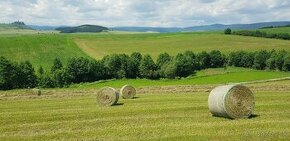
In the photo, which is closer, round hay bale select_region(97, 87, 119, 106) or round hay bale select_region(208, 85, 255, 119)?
round hay bale select_region(208, 85, 255, 119)

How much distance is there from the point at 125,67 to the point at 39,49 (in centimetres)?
3859

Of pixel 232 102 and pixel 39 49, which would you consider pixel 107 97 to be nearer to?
pixel 232 102

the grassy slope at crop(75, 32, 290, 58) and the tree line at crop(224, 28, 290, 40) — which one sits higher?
the tree line at crop(224, 28, 290, 40)

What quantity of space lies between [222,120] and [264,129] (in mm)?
3058

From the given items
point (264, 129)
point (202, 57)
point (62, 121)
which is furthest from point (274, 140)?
point (202, 57)

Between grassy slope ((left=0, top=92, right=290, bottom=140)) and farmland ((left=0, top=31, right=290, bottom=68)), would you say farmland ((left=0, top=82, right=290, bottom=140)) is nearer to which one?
grassy slope ((left=0, top=92, right=290, bottom=140))

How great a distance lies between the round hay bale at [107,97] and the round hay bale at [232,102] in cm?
1020

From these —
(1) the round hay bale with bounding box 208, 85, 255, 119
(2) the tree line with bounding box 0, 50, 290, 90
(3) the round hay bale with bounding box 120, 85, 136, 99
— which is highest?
(1) the round hay bale with bounding box 208, 85, 255, 119

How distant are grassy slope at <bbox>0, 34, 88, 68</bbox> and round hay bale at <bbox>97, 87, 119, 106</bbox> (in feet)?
235

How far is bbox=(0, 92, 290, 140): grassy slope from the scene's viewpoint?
675 inches

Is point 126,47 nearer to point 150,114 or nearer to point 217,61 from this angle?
point 217,61

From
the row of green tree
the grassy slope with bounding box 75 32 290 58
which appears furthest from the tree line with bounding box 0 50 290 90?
the row of green tree

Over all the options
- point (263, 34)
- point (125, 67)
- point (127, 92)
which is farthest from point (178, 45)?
point (127, 92)

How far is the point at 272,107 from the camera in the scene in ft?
80.2
